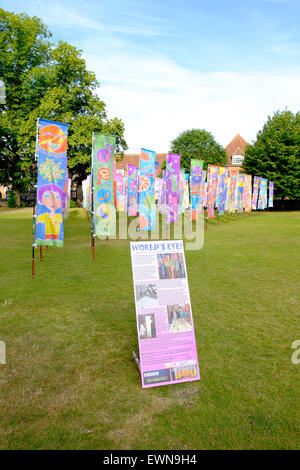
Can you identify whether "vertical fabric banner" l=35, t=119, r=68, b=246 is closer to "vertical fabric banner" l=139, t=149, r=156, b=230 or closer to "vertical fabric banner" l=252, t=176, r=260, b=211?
"vertical fabric banner" l=139, t=149, r=156, b=230

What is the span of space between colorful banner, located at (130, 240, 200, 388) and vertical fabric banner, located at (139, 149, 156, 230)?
13.6m

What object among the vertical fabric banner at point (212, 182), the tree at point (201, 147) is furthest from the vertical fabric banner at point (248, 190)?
the tree at point (201, 147)

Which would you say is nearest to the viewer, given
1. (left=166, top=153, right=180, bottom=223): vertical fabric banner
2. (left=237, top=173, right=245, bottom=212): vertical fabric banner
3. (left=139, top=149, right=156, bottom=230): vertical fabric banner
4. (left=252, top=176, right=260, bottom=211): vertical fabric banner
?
(left=139, top=149, right=156, bottom=230): vertical fabric banner

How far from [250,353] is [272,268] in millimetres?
6787

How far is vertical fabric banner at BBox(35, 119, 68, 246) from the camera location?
9.88 meters

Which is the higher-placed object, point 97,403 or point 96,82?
point 96,82

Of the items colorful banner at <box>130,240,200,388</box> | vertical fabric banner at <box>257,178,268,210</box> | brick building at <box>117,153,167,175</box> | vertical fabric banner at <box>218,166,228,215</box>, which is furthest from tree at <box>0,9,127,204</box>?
brick building at <box>117,153,167,175</box>

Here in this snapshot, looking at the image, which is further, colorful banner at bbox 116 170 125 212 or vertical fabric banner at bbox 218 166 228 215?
colorful banner at bbox 116 170 125 212

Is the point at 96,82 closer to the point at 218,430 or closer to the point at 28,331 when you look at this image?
the point at 28,331

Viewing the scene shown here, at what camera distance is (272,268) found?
1167 cm

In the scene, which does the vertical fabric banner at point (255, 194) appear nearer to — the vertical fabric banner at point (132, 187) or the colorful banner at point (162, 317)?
the vertical fabric banner at point (132, 187)

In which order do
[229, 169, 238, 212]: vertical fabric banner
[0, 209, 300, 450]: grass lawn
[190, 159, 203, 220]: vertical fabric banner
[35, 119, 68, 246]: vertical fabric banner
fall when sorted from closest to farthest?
[0, 209, 300, 450]: grass lawn, [35, 119, 68, 246]: vertical fabric banner, [190, 159, 203, 220]: vertical fabric banner, [229, 169, 238, 212]: vertical fabric banner

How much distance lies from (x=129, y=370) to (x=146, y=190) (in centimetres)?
1402
